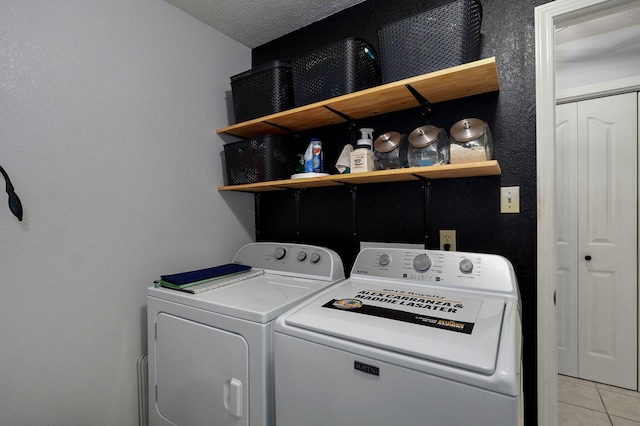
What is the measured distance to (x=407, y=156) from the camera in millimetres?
1472

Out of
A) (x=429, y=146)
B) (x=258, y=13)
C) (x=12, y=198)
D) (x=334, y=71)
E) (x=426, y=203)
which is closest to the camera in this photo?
(x=12, y=198)

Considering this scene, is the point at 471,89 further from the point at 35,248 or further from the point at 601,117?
the point at 35,248

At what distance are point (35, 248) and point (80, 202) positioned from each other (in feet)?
0.81

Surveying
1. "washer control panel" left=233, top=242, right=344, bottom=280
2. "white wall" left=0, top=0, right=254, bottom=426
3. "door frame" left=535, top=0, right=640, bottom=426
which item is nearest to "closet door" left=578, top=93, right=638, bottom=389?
"door frame" left=535, top=0, right=640, bottom=426

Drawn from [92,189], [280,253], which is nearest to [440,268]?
[280,253]

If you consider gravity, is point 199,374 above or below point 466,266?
below

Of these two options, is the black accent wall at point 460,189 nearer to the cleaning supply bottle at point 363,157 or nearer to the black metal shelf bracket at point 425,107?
the black metal shelf bracket at point 425,107

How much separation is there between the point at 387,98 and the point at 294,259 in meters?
0.96

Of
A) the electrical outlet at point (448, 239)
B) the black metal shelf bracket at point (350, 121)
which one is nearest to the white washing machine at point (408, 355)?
the electrical outlet at point (448, 239)

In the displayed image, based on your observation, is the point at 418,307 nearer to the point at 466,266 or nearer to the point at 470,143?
the point at 466,266

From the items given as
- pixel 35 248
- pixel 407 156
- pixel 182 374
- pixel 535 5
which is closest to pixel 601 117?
pixel 535 5

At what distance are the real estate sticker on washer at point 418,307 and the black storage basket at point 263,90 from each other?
1.15 metres

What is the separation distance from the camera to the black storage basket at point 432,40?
48.1 inches

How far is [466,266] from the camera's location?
127cm
